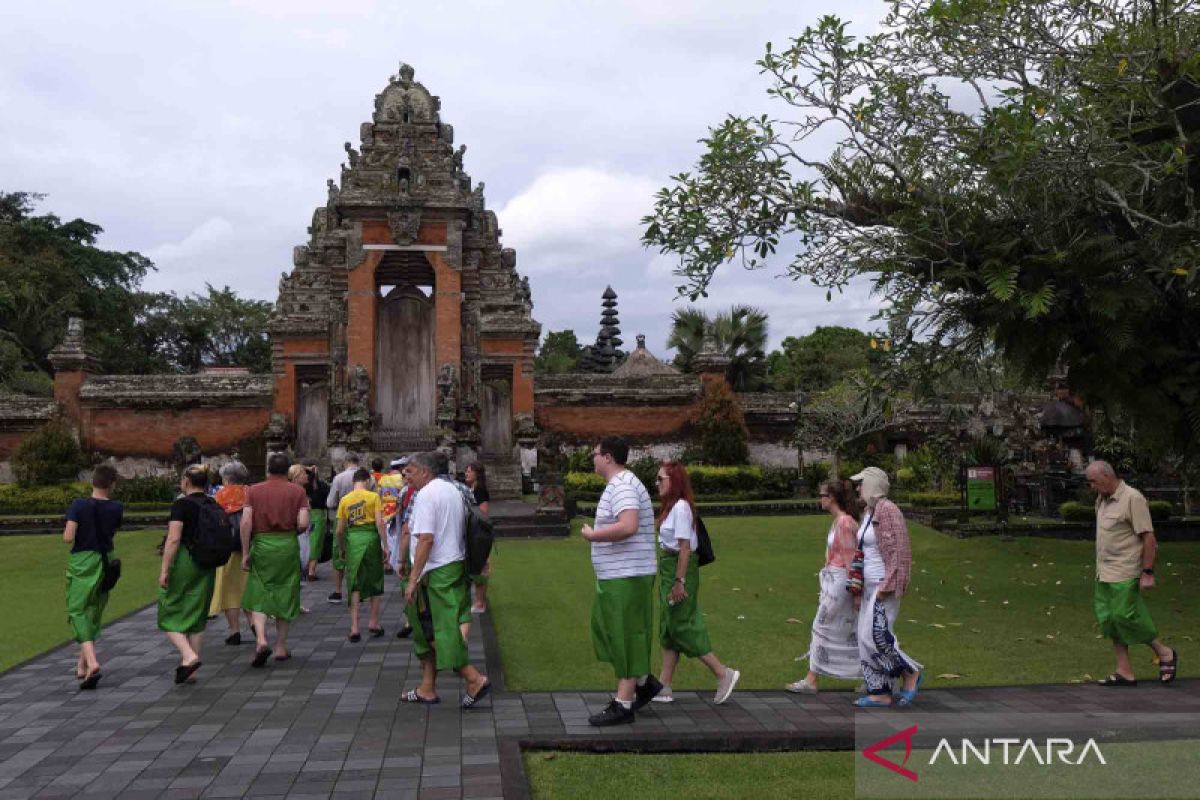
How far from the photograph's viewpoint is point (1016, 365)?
A: 1168cm

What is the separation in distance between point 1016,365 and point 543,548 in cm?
813

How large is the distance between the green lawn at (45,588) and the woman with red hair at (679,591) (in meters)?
4.96

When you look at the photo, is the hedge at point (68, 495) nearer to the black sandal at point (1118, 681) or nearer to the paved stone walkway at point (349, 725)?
the paved stone walkway at point (349, 725)

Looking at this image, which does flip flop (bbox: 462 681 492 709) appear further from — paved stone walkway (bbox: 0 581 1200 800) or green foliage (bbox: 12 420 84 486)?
green foliage (bbox: 12 420 84 486)

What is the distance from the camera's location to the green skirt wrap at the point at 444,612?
6082mm

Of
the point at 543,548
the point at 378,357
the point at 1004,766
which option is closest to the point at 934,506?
the point at 543,548

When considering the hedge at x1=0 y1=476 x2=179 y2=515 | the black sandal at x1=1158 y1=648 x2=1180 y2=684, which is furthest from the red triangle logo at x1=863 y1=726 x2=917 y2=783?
the hedge at x1=0 y1=476 x2=179 y2=515

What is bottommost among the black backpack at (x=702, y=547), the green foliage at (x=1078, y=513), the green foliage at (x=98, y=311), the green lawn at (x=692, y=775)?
the green lawn at (x=692, y=775)

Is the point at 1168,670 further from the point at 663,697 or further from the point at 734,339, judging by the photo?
the point at 734,339

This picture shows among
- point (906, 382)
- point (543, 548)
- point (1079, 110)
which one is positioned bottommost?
point (543, 548)

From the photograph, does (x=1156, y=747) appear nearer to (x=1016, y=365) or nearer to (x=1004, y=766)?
(x=1004, y=766)

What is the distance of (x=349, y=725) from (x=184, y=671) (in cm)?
196

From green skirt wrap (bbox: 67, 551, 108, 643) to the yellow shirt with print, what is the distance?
6.97ft

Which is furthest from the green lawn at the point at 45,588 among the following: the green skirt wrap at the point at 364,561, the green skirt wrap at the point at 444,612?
the green skirt wrap at the point at 444,612
